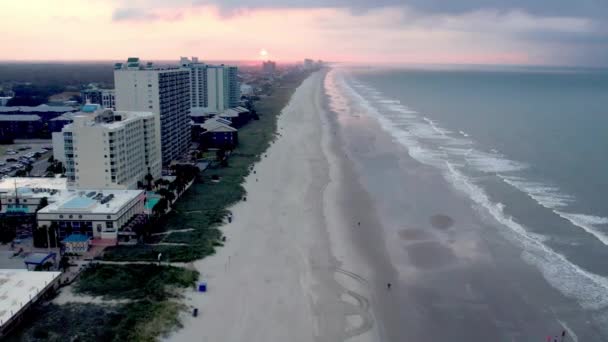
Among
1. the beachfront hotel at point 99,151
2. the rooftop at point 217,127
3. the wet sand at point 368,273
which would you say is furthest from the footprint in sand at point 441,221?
the rooftop at point 217,127

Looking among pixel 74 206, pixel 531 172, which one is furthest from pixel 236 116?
pixel 74 206

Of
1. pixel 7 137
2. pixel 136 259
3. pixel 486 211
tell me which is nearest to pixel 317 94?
pixel 7 137

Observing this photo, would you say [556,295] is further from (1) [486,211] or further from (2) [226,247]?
(2) [226,247]

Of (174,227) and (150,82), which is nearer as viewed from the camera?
(174,227)

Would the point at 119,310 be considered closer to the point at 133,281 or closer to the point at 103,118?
the point at 133,281

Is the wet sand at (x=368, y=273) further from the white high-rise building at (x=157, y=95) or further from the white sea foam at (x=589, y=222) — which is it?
the white high-rise building at (x=157, y=95)

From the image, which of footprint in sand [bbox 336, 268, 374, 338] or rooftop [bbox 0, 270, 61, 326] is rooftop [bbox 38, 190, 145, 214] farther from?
footprint in sand [bbox 336, 268, 374, 338]
